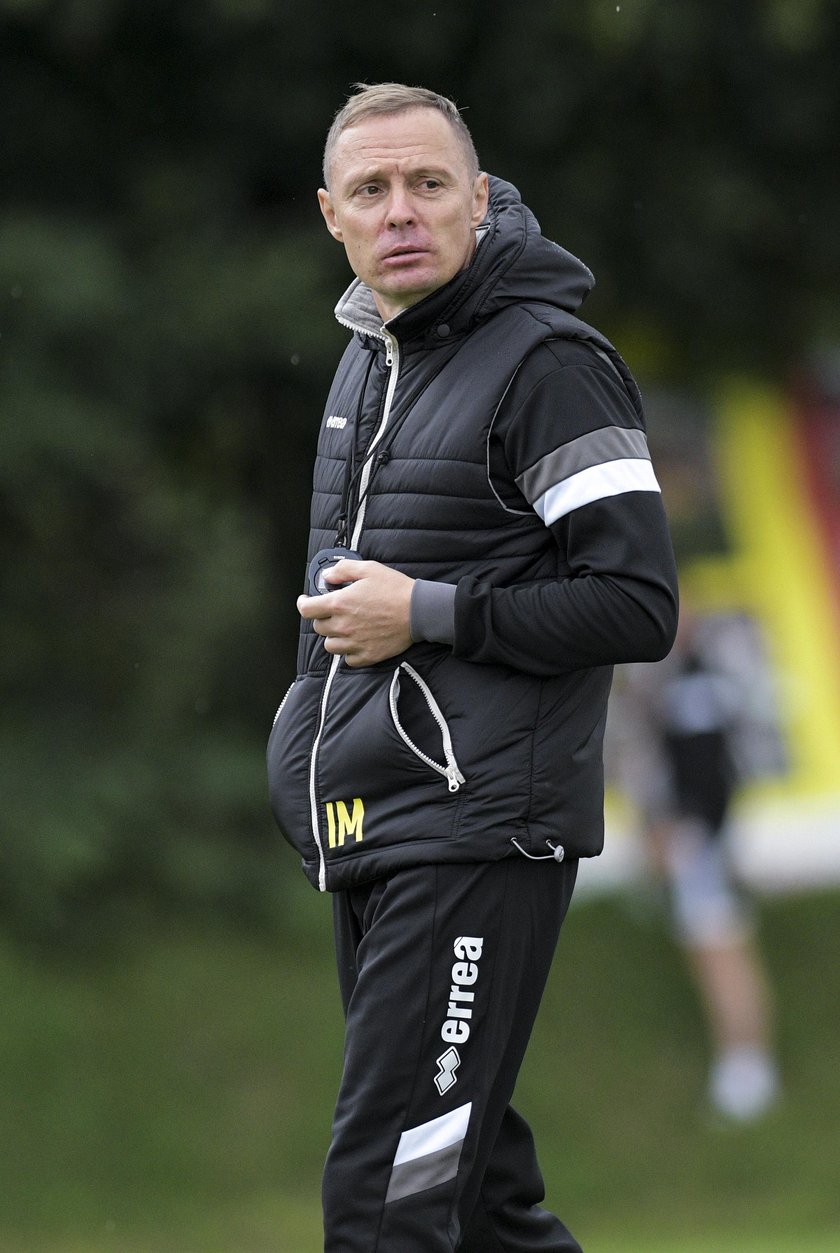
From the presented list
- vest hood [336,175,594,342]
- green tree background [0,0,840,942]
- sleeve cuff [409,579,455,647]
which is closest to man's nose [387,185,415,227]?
vest hood [336,175,594,342]

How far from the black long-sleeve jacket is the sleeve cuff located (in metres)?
0.02

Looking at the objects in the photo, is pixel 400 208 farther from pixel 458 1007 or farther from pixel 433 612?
pixel 458 1007

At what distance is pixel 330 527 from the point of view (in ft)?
10.3

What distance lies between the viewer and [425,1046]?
9.53 ft

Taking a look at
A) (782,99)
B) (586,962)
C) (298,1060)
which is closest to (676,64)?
(782,99)

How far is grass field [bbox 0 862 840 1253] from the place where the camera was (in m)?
8.09

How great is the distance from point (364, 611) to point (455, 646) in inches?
5.8

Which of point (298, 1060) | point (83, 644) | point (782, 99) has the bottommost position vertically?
point (298, 1060)

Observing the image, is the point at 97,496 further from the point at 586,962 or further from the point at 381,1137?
the point at 381,1137

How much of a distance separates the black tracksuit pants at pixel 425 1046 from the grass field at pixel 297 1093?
4.71 m

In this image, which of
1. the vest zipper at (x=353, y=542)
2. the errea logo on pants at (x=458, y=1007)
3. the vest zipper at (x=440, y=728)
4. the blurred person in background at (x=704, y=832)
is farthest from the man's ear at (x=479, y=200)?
the blurred person in background at (x=704, y=832)

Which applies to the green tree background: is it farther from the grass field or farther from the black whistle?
the black whistle

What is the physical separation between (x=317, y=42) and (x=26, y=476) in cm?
259

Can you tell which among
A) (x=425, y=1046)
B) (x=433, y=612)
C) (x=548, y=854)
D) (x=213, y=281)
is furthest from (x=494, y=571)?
(x=213, y=281)
